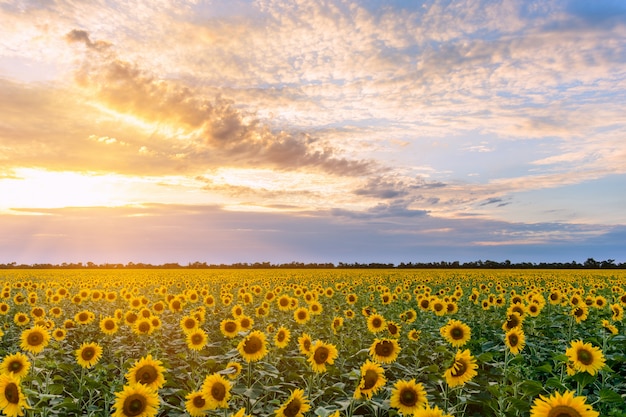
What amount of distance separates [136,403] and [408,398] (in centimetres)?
300

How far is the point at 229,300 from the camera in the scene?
16.5 m

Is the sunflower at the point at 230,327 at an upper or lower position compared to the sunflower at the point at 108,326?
upper

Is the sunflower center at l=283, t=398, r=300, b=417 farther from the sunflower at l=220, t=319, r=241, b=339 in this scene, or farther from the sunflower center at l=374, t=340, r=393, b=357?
the sunflower at l=220, t=319, r=241, b=339

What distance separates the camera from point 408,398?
547 centimetres

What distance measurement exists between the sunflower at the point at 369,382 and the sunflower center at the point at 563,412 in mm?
2171

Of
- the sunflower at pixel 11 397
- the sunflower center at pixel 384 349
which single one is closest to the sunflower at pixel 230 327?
the sunflower center at pixel 384 349

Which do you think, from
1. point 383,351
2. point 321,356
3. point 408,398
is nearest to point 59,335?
point 321,356

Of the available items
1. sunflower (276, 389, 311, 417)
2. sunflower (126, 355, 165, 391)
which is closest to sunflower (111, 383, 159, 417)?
sunflower (126, 355, 165, 391)

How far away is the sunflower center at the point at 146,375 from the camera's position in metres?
6.86

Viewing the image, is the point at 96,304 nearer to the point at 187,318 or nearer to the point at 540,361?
the point at 187,318

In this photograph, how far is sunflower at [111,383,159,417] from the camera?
5555 millimetres

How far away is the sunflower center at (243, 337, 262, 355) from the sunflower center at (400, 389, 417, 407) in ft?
10.2

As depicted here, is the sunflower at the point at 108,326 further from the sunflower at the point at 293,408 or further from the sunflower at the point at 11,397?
the sunflower at the point at 293,408

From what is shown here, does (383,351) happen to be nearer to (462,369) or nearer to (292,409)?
(462,369)
